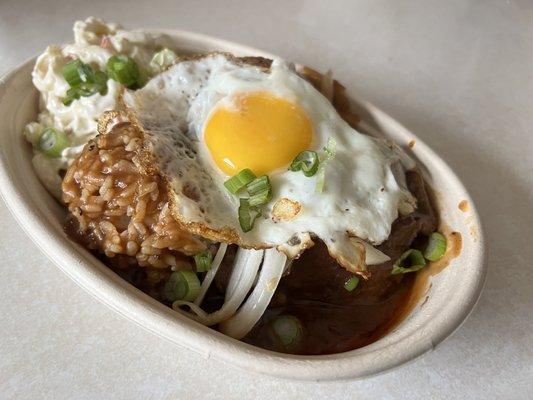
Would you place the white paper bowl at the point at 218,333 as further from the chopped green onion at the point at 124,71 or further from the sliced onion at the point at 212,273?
the chopped green onion at the point at 124,71

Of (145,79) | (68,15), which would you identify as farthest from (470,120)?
(68,15)

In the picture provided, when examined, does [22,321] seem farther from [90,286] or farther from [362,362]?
[362,362]

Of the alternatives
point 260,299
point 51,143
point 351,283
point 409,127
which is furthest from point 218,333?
point 409,127

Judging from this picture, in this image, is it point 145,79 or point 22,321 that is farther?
point 145,79

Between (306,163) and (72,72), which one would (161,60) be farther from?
(306,163)

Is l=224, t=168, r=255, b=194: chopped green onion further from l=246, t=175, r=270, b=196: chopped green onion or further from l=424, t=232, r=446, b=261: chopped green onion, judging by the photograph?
l=424, t=232, r=446, b=261: chopped green onion

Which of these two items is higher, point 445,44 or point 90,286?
point 445,44

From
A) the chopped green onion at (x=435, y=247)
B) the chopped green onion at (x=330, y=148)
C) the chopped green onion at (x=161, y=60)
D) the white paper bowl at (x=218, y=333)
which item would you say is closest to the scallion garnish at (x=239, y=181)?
the chopped green onion at (x=330, y=148)
